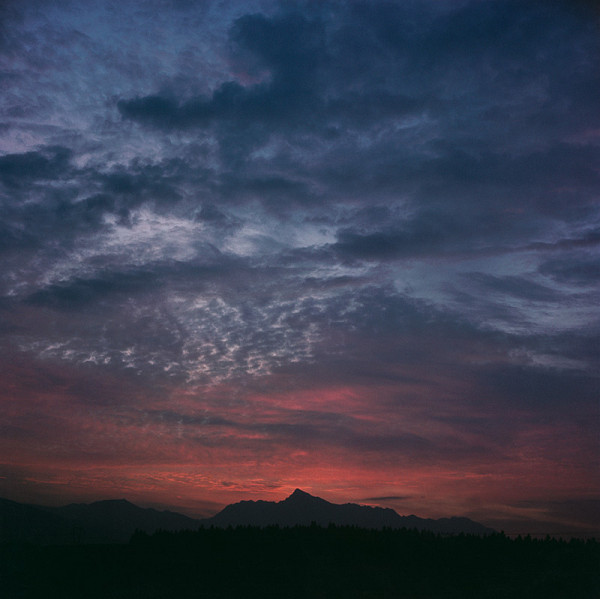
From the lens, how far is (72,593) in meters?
94.2

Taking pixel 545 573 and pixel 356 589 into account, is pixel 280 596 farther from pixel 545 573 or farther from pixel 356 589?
pixel 545 573

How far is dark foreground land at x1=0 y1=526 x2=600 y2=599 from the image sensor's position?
88500 millimetres

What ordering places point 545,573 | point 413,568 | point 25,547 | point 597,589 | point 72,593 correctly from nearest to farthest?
point 597,589, point 545,573, point 72,593, point 413,568, point 25,547

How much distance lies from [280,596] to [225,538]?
27743mm

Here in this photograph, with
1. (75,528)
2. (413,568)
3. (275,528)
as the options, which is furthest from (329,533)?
(75,528)

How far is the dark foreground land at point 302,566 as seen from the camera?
290ft

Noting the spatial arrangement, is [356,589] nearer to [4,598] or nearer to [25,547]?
[4,598]

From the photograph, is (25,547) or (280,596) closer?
(280,596)

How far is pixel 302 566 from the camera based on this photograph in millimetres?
99938

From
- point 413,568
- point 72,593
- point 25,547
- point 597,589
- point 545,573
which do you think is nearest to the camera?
point 597,589

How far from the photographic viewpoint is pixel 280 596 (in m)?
87.9

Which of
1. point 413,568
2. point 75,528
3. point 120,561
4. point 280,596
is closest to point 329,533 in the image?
point 413,568

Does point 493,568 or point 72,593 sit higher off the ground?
point 493,568

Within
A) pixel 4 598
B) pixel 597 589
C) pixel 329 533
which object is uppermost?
pixel 329 533
